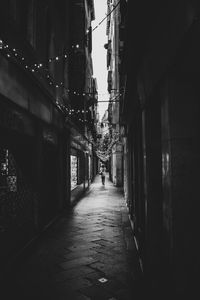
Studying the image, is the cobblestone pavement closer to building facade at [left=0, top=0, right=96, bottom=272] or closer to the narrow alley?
the narrow alley

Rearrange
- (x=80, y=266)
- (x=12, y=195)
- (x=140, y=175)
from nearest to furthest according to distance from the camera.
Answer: (x=80, y=266)
(x=12, y=195)
(x=140, y=175)

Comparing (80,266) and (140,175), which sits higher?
(140,175)

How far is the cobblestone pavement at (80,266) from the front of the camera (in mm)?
4785

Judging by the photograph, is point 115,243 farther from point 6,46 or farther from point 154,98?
point 6,46

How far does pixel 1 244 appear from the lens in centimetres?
564

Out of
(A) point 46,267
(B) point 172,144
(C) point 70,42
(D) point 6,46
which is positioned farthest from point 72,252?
(C) point 70,42

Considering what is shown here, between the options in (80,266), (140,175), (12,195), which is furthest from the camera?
(140,175)

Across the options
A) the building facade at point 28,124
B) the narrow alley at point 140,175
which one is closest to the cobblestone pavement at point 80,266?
the narrow alley at point 140,175

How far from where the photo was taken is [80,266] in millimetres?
5945

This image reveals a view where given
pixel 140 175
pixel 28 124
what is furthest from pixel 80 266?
pixel 28 124

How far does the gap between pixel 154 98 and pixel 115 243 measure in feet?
14.5

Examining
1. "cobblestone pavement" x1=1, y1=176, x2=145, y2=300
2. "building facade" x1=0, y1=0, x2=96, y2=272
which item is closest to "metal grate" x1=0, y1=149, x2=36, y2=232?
"building facade" x1=0, y1=0, x2=96, y2=272

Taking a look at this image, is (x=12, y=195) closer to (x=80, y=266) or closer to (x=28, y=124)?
(x=28, y=124)

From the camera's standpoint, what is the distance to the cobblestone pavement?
4785mm
